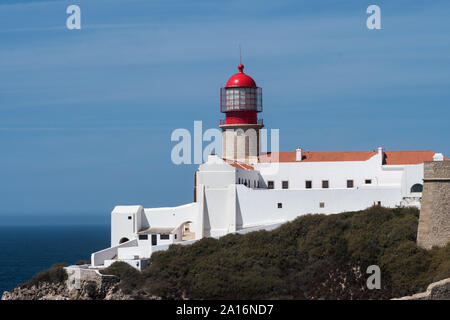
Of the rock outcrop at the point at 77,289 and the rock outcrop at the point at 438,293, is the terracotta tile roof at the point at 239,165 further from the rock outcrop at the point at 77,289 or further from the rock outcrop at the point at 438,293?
the rock outcrop at the point at 438,293

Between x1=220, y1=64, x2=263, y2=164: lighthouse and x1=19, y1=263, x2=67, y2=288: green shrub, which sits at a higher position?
x1=220, y1=64, x2=263, y2=164: lighthouse

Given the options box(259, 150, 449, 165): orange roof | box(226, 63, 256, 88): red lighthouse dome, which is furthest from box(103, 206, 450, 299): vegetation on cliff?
box(226, 63, 256, 88): red lighthouse dome

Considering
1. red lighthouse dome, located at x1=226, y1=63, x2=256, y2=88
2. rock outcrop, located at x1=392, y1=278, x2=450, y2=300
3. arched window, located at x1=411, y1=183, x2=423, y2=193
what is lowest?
rock outcrop, located at x1=392, y1=278, x2=450, y2=300

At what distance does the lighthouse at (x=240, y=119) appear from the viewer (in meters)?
46.3

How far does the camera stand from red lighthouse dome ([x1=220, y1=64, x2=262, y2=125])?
46.3 meters

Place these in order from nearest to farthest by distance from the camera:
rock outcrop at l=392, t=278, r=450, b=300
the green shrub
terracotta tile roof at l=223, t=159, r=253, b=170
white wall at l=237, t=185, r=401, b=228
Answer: rock outcrop at l=392, t=278, r=450, b=300, the green shrub, white wall at l=237, t=185, r=401, b=228, terracotta tile roof at l=223, t=159, r=253, b=170

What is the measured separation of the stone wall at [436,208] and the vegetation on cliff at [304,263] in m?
0.56

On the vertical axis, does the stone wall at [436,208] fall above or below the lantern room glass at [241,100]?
below

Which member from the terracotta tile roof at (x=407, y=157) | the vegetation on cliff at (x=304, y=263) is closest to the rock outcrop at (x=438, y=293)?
the vegetation on cliff at (x=304, y=263)

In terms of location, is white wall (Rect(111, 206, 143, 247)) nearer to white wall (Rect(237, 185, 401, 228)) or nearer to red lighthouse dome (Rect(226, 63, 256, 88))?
white wall (Rect(237, 185, 401, 228))

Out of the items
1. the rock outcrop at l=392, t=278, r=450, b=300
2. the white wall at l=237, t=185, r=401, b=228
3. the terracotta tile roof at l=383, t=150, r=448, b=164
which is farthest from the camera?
the terracotta tile roof at l=383, t=150, r=448, b=164

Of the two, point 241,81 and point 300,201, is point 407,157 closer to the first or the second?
point 300,201

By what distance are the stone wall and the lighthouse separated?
43.3 ft
